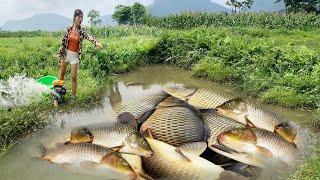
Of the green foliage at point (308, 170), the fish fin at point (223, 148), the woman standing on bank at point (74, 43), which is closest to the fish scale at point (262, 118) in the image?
the fish fin at point (223, 148)

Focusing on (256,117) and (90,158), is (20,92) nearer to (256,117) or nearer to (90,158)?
(90,158)

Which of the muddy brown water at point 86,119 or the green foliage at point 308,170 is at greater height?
the green foliage at point 308,170

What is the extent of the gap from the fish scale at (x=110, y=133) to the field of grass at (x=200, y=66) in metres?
1.24

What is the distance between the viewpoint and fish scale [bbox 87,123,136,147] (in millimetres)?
5898

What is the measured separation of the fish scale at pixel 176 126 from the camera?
5949 mm

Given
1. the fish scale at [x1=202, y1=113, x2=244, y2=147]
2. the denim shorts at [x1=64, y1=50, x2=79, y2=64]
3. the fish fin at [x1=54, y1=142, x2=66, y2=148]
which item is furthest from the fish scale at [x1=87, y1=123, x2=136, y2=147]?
the denim shorts at [x1=64, y1=50, x2=79, y2=64]

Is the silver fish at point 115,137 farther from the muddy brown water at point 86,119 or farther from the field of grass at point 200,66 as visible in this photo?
the field of grass at point 200,66

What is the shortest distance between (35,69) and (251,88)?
5363mm

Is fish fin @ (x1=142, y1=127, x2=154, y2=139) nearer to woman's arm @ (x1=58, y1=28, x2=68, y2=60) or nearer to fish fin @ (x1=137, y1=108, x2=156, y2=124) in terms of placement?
fish fin @ (x1=137, y1=108, x2=156, y2=124)

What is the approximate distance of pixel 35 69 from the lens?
451 inches

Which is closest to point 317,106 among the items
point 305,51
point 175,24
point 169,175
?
point 305,51

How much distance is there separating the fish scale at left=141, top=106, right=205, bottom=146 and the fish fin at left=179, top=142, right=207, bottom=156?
17 centimetres

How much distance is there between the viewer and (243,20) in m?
32.2

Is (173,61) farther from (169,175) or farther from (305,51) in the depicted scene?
(169,175)
